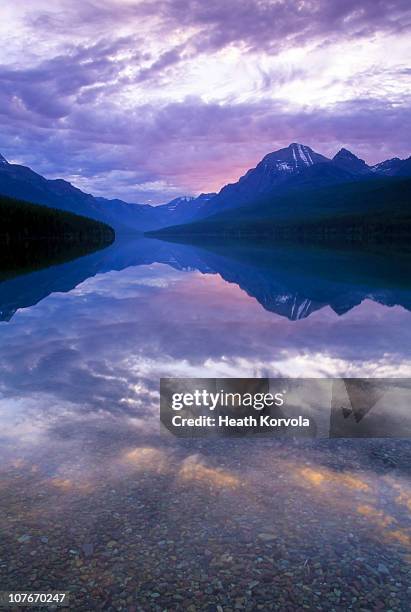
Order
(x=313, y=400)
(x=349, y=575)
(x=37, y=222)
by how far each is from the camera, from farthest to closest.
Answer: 1. (x=37, y=222)
2. (x=313, y=400)
3. (x=349, y=575)

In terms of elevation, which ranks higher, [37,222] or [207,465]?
[37,222]

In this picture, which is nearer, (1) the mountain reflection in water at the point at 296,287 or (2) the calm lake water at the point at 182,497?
(2) the calm lake water at the point at 182,497

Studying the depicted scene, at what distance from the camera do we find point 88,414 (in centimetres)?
1396

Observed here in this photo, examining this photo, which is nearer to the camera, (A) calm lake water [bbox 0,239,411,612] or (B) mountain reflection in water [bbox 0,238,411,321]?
(A) calm lake water [bbox 0,239,411,612]

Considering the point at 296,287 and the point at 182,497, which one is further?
the point at 296,287

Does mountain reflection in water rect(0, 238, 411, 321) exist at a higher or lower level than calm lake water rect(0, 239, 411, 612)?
higher

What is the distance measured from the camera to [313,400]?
48.9 ft

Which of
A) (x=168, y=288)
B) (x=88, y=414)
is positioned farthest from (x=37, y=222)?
Result: (x=88, y=414)

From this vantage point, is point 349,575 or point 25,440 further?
point 25,440

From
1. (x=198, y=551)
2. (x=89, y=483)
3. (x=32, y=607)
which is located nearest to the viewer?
(x=32, y=607)

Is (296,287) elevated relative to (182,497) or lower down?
elevated

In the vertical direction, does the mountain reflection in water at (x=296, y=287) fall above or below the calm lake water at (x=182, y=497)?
Result: above

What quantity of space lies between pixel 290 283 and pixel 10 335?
1260 inches

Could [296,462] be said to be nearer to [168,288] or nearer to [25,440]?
[25,440]
